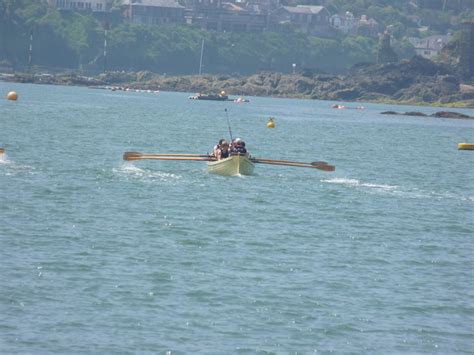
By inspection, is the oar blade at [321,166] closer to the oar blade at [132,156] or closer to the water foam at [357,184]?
the water foam at [357,184]

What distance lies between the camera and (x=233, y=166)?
61281 mm

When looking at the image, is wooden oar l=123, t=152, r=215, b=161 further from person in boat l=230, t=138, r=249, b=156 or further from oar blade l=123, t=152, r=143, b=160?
person in boat l=230, t=138, r=249, b=156

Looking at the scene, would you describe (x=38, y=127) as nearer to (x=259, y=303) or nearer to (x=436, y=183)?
(x=436, y=183)

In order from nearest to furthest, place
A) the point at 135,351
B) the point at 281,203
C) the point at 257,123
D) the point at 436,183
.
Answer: the point at 135,351, the point at 281,203, the point at 436,183, the point at 257,123

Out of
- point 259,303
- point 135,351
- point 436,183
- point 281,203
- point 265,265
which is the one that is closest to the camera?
point 135,351

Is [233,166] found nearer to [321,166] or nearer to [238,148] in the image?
[238,148]

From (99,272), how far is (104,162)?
32348 millimetres

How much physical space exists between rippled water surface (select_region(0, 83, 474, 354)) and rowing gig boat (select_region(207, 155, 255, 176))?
1.37 feet

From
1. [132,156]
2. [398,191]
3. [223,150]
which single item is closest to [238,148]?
[223,150]

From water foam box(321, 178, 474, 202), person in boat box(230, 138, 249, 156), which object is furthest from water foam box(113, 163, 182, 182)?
water foam box(321, 178, 474, 202)

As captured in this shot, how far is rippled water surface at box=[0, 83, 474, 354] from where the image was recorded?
3178 cm

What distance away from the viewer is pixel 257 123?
131250 mm

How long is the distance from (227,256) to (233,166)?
2067cm

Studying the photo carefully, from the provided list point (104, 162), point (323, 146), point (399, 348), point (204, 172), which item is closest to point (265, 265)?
point (399, 348)
